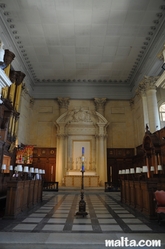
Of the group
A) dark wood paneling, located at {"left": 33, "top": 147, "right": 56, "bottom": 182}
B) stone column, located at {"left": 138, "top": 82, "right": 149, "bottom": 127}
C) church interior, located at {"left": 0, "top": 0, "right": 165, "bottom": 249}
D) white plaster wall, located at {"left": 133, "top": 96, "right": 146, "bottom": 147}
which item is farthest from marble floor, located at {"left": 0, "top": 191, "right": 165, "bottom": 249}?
dark wood paneling, located at {"left": 33, "top": 147, "right": 56, "bottom": 182}

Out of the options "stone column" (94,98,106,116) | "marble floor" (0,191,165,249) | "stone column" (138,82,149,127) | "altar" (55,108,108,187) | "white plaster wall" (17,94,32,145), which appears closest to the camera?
"marble floor" (0,191,165,249)

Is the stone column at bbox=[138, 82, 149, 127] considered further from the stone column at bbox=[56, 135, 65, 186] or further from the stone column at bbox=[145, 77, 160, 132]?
the stone column at bbox=[56, 135, 65, 186]

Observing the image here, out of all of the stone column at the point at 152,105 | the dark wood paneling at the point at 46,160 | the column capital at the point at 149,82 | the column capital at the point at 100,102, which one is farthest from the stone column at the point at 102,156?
the column capital at the point at 149,82

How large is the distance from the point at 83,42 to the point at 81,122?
6509 millimetres

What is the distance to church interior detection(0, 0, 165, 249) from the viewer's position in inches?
184

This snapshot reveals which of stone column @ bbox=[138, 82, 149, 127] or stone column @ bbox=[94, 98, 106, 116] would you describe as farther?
stone column @ bbox=[94, 98, 106, 116]

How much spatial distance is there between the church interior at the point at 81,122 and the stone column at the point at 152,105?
70 mm

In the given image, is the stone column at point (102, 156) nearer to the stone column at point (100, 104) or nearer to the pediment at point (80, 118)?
the pediment at point (80, 118)

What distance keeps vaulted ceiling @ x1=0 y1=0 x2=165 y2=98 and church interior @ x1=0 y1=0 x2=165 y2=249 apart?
65 mm

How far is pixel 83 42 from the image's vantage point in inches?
502

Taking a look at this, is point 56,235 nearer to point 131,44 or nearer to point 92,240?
point 92,240

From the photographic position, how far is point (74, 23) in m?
11.2

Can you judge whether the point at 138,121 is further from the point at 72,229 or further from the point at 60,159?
the point at 72,229

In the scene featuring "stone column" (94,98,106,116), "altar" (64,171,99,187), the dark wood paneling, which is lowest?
"altar" (64,171,99,187)
